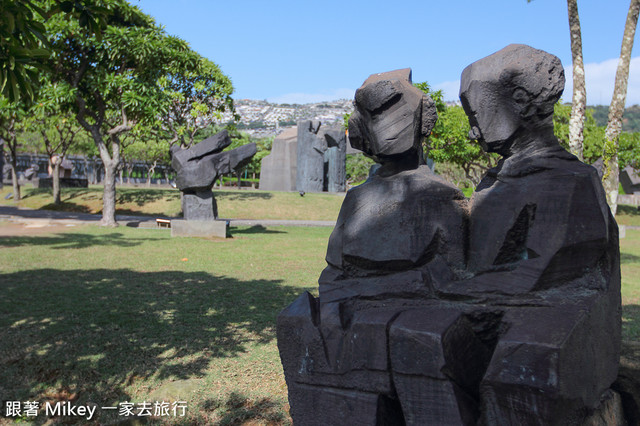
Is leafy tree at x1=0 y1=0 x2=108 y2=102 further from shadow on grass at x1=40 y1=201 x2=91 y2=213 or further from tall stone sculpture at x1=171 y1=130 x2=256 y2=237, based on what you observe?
shadow on grass at x1=40 y1=201 x2=91 y2=213

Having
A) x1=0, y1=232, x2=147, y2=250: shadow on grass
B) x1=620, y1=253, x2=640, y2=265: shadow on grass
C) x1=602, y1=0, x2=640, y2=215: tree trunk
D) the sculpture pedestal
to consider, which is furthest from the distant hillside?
x1=0, y1=232, x2=147, y2=250: shadow on grass

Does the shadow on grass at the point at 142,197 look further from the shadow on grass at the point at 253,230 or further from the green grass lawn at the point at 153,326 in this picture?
the green grass lawn at the point at 153,326

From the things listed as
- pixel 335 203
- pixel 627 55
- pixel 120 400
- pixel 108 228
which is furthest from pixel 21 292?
pixel 335 203

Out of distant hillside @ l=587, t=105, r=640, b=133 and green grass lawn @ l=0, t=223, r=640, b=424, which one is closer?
green grass lawn @ l=0, t=223, r=640, b=424

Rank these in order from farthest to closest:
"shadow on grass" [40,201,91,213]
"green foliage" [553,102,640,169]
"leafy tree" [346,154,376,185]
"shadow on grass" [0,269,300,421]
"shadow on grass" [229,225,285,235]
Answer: "leafy tree" [346,154,376,185]
"green foliage" [553,102,640,169]
"shadow on grass" [40,201,91,213]
"shadow on grass" [229,225,285,235]
"shadow on grass" [0,269,300,421]

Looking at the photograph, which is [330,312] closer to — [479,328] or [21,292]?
[479,328]

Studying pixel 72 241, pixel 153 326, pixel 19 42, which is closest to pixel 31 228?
pixel 72 241

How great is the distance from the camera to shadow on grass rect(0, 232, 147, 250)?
40.1ft

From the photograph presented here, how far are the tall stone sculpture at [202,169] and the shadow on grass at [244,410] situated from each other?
33.9ft

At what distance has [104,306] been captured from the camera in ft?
21.6

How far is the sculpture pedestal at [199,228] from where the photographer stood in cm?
1431

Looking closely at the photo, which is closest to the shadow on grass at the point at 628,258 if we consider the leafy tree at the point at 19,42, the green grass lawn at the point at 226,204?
the leafy tree at the point at 19,42

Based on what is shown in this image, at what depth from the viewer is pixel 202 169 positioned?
13828mm

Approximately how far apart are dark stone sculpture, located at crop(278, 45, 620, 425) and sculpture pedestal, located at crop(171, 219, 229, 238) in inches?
458
